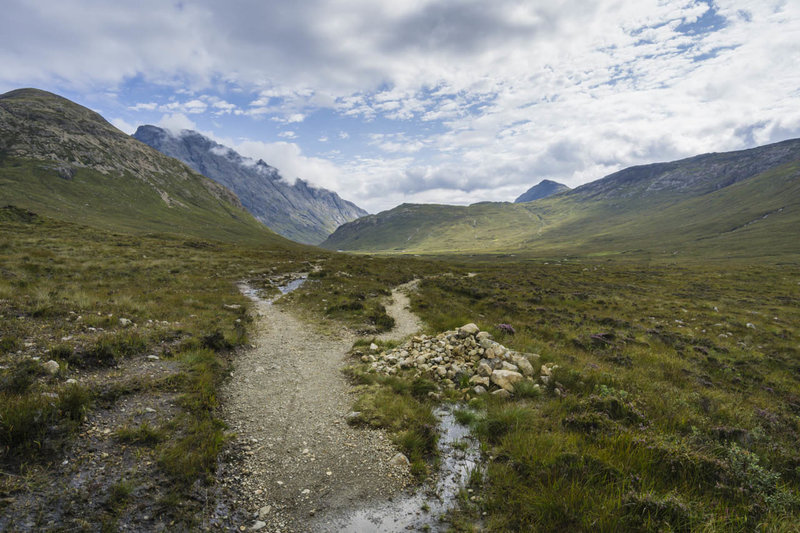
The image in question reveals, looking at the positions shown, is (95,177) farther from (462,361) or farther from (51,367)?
(462,361)

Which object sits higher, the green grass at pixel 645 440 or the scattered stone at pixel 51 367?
the scattered stone at pixel 51 367

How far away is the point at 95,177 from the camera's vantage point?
13250 centimetres

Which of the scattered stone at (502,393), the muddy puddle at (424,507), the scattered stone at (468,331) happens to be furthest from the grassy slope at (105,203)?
the muddy puddle at (424,507)

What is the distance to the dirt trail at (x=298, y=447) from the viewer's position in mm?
5809

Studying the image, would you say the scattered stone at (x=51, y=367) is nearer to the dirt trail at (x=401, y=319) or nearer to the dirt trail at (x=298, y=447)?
the dirt trail at (x=298, y=447)

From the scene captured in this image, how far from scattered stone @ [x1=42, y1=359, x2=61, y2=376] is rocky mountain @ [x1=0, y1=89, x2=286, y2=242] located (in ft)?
323

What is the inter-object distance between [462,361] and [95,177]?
18623 cm

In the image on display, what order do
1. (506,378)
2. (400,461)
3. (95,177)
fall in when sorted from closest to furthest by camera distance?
(400,461)
(506,378)
(95,177)

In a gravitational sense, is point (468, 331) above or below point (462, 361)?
above

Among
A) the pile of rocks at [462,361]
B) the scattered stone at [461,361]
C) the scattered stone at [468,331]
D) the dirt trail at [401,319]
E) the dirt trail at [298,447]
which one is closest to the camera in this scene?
the dirt trail at [298,447]

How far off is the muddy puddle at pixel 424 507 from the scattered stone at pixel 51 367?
26.0 ft


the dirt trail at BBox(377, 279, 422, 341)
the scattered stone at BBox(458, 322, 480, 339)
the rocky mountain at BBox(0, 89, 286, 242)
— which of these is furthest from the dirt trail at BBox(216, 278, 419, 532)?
the rocky mountain at BBox(0, 89, 286, 242)

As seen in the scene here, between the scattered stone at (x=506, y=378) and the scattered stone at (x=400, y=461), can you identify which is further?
the scattered stone at (x=506, y=378)

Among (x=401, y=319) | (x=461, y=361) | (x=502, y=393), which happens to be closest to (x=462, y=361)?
(x=461, y=361)
